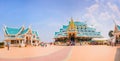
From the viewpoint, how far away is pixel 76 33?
5278cm

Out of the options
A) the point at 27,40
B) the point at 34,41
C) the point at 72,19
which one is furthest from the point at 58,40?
the point at 27,40

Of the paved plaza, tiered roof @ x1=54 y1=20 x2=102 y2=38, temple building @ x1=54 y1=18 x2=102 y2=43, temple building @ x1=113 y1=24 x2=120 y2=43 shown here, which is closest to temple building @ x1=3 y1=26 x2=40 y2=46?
temple building @ x1=54 y1=18 x2=102 y2=43

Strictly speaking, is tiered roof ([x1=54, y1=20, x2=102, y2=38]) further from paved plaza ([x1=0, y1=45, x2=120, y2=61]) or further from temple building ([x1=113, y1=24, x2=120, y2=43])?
paved plaza ([x1=0, y1=45, x2=120, y2=61])

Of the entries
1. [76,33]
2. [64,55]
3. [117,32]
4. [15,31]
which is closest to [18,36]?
[15,31]

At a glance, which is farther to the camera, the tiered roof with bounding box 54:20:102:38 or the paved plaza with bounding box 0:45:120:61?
the tiered roof with bounding box 54:20:102:38

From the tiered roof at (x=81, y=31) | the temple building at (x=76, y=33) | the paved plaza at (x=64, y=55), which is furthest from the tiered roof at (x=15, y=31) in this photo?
the paved plaza at (x=64, y=55)

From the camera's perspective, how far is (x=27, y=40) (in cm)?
4291

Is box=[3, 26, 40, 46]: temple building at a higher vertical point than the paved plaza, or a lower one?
higher

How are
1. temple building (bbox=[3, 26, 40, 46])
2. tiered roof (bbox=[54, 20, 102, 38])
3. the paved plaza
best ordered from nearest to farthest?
1. the paved plaza
2. temple building (bbox=[3, 26, 40, 46])
3. tiered roof (bbox=[54, 20, 102, 38])

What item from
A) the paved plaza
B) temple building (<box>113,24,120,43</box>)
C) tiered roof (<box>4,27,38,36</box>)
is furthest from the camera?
tiered roof (<box>4,27,38,36</box>)

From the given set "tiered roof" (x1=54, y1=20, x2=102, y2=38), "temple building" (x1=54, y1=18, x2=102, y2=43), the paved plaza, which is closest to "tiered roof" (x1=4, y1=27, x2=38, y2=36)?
"temple building" (x1=54, y1=18, x2=102, y2=43)

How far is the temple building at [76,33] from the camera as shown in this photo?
5266cm

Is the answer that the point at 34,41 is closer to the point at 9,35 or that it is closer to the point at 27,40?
the point at 27,40

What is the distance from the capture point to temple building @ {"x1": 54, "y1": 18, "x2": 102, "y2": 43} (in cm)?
5266
